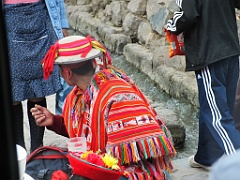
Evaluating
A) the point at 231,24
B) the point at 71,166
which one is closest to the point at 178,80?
the point at 231,24

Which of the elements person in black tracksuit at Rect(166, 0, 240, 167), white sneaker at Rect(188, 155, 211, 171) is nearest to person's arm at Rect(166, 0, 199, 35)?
person in black tracksuit at Rect(166, 0, 240, 167)

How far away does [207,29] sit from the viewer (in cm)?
358

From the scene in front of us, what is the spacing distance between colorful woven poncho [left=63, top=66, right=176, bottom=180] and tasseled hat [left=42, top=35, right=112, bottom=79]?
0.13 m

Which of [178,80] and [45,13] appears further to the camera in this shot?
[178,80]

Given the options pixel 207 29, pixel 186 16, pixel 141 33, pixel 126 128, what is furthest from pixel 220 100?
pixel 141 33

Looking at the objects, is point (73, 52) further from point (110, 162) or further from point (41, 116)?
point (110, 162)

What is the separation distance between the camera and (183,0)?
3.56m

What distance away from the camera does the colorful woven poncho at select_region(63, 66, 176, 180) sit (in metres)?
2.93

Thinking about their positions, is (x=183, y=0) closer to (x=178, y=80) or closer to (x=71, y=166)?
(x=71, y=166)

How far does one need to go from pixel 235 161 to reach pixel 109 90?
1.49 metres

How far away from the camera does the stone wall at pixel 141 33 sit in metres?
5.64

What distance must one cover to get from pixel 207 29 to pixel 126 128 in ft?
3.20

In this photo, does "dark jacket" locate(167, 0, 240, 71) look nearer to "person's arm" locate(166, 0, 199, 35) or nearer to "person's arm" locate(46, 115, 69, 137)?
"person's arm" locate(166, 0, 199, 35)

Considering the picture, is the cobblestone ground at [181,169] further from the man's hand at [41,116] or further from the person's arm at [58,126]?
the man's hand at [41,116]
